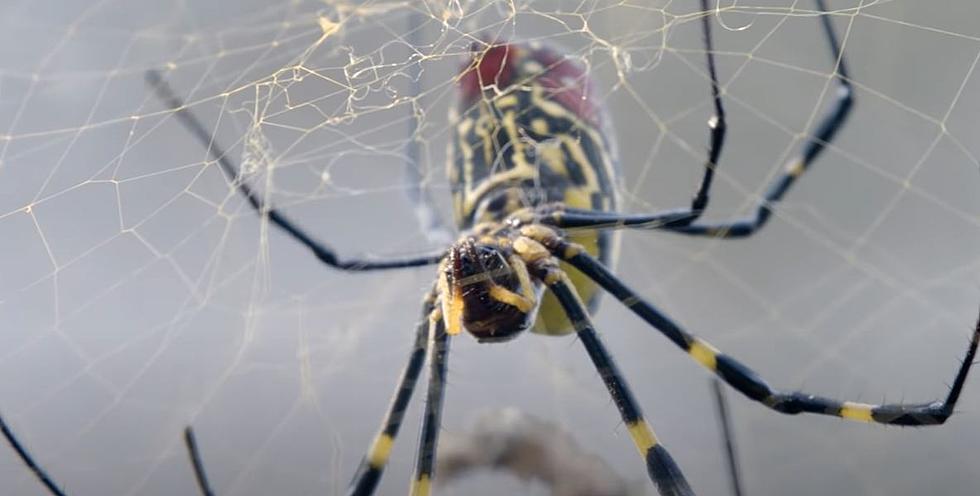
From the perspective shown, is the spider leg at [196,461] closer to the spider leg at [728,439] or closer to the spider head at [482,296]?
the spider head at [482,296]

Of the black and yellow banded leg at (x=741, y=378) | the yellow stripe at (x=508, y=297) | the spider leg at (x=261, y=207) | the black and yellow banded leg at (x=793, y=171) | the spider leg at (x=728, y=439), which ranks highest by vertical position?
the spider leg at (x=261, y=207)

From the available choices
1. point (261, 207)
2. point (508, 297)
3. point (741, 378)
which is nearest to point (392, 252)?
point (261, 207)

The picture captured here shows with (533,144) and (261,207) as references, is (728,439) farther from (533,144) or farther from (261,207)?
(261,207)

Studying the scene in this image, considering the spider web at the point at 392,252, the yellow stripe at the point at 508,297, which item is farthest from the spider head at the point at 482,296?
the spider web at the point at 392,252

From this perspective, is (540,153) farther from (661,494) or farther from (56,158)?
(56,158)

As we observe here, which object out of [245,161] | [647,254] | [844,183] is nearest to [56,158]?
[245,161]

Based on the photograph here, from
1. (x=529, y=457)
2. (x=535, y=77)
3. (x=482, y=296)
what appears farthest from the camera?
(x=529, y=457)
